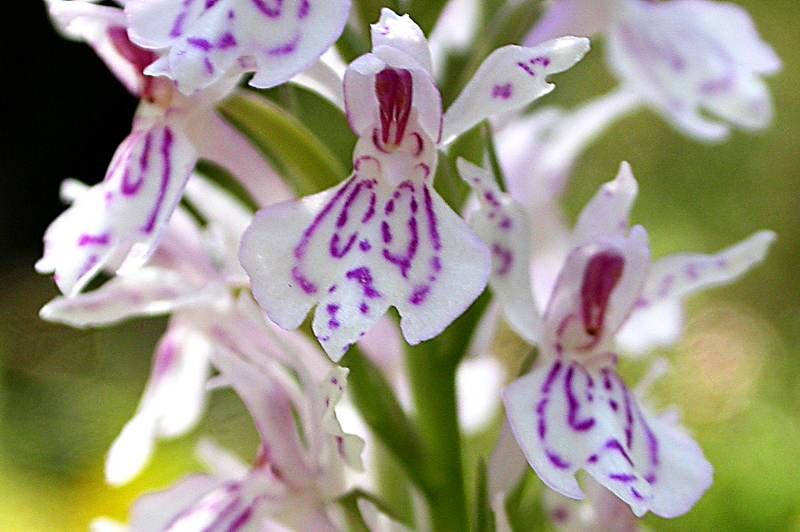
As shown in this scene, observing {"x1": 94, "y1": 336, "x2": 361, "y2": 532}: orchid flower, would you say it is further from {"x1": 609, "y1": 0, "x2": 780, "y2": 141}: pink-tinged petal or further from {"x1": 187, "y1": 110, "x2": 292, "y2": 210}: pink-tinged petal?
{"x1": 609, "y1": 0, "x2": 780, "y2": 141}: pink-tinged petal

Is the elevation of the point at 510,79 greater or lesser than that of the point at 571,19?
greater

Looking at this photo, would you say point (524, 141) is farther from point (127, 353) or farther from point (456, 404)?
point (127, 353)

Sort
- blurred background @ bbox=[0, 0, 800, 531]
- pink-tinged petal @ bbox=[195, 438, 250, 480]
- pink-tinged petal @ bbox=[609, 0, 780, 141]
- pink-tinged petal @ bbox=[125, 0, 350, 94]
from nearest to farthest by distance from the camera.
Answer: pink-tinged petal @ bbox=[125, 0, 350, 94] → pink-tinged petal @ bbox=[195, 438, 250, 480] → pink-tinged petal @ bbox=[609, 0, 780, 141] → blurred background @ bbox=[0, 0, 800, 531]

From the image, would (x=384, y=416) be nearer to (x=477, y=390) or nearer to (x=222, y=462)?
(x=222, y=462)

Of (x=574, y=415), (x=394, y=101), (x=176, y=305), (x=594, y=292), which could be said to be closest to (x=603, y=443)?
(x=574, y=415)

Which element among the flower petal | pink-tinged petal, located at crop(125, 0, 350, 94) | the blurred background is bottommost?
the blurred background

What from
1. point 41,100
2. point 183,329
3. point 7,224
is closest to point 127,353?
point 7,224

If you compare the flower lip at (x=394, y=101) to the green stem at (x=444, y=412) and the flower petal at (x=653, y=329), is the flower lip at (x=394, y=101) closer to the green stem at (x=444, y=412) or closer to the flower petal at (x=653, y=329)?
the green stem at (x=444, y=412)

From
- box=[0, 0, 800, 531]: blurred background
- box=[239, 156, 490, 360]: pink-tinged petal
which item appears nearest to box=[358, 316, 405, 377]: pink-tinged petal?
box=[239, 156, 490, 360]: pink-tinged petal
